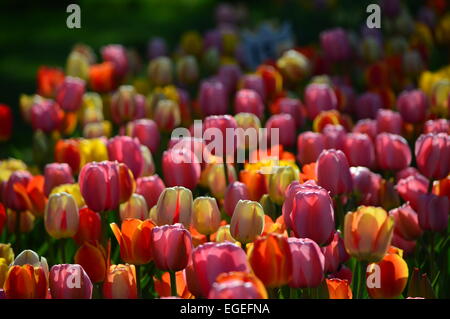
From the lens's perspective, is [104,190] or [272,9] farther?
[272,9]

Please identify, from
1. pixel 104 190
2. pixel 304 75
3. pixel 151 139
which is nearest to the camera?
pixel 104 190

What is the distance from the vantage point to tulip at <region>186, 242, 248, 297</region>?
188 centimetres

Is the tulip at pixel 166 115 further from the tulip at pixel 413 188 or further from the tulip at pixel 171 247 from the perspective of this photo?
the tulip at pixel 171 247

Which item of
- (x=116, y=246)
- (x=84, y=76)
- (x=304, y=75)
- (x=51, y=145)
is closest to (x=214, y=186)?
(x=116, y=246)

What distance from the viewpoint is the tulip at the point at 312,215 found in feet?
6.99

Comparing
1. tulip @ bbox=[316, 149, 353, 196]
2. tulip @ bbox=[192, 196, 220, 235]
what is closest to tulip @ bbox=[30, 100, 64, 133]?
tulip @ bbox=[192, 196, 220, 235]

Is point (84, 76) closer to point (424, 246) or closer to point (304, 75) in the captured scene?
point (304, 75)

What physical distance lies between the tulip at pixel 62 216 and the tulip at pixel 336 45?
242 cm

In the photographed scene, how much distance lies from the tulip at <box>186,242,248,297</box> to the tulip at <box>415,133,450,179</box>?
35.9 inches

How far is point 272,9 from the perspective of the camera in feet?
24.8

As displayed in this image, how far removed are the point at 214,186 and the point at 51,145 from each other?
1.27 metres

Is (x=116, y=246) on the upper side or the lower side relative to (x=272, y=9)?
lower

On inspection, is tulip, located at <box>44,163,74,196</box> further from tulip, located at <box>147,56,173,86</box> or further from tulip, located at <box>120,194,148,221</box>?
tulip, located at <box>147,56,173,86</box>

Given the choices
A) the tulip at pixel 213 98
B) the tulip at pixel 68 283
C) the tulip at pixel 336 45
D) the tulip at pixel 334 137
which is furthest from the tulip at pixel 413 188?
the tulip at pixel 336 45
